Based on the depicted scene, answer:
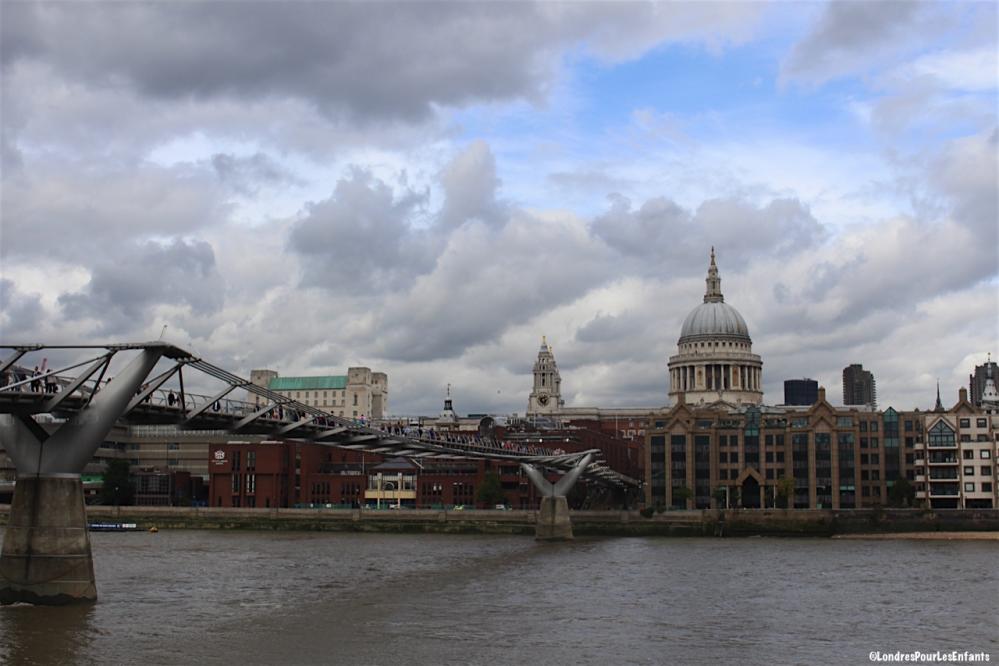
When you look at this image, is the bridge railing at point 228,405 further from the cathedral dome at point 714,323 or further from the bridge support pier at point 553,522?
the cathedral dome at point 714,323

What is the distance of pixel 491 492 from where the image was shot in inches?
4926

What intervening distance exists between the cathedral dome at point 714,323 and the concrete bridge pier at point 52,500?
6054 inches

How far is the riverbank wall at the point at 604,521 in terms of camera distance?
4183 inches

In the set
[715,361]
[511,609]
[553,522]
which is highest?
[715,361]

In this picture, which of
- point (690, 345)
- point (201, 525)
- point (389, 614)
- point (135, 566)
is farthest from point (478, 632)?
point (690, 345)

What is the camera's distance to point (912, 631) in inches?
1688

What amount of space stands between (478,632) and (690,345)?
510 feet

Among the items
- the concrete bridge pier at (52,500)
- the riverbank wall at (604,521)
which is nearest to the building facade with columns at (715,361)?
the riverbank wall at (604,521)

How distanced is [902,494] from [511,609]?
254 ft

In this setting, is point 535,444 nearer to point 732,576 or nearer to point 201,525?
point 201,525

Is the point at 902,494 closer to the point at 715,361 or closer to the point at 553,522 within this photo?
the point at 553,522

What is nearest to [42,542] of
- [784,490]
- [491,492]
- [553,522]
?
[553,522]

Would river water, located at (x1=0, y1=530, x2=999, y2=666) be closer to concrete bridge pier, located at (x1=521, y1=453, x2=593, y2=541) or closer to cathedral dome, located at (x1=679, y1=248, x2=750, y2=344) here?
concrete bridge pier, located at (x1=521, y1=453, x2=593, y2=541)

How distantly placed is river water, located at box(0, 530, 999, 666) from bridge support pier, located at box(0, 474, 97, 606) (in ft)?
3.32
